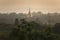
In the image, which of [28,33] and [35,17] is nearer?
[28,33]

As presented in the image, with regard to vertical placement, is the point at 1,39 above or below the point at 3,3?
below

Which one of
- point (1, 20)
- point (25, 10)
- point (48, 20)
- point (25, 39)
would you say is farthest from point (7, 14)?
point (48, 20)

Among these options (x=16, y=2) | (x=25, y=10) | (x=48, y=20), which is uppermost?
(x=16, y=2)

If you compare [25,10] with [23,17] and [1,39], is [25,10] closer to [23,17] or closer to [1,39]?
[23,17]

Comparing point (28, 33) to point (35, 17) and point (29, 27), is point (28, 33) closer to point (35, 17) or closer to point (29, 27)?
point (29, 27)

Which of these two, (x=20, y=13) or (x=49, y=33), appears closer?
(x=49, y=33)

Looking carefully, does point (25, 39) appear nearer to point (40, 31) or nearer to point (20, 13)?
point (40, 31)

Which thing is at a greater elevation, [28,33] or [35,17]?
[35,17]

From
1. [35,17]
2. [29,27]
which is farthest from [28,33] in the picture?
[35,17]

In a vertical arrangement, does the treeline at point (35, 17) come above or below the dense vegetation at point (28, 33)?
above

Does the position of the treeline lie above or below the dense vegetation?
above
